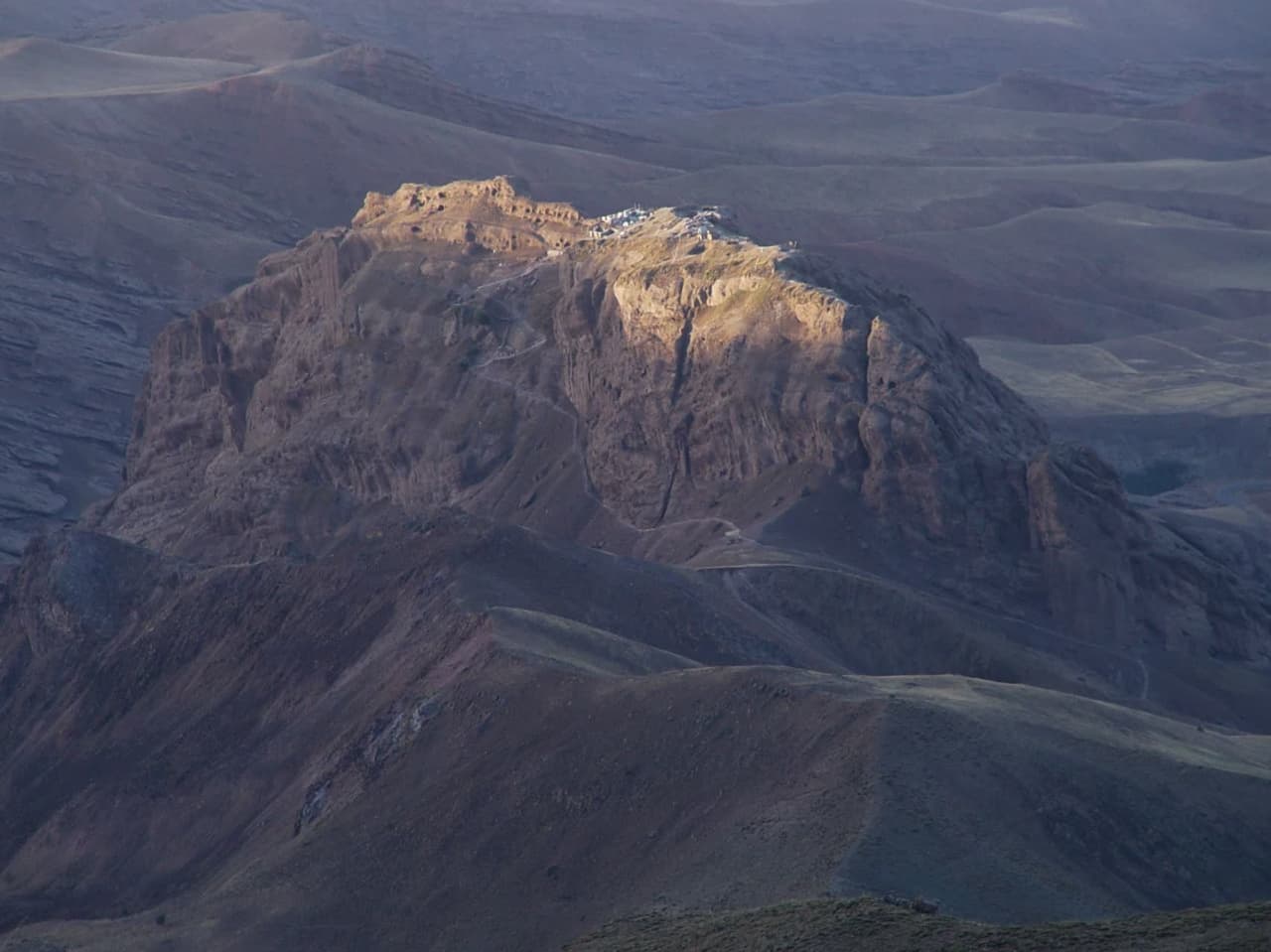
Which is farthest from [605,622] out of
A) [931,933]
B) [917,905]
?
[931,933]

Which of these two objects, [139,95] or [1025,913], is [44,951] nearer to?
[1025,913]

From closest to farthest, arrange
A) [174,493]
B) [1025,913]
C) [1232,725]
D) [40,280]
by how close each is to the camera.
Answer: [1025,913]
[1232,725]
[174,493]
[40,280]

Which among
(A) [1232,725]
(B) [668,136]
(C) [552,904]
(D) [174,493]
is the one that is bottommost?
(B) [668,136]

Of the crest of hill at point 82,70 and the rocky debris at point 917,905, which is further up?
the rocky debris at point 917,905

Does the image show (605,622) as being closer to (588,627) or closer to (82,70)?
(588,627)

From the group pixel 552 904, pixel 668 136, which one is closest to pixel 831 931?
pixel 552 904

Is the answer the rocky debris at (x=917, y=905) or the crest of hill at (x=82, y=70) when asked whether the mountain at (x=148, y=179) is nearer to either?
the crest of hill at (x=82, y=70)

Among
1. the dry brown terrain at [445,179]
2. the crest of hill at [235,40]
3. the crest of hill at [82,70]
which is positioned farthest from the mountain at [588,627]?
the crest of hill at [235,40]
